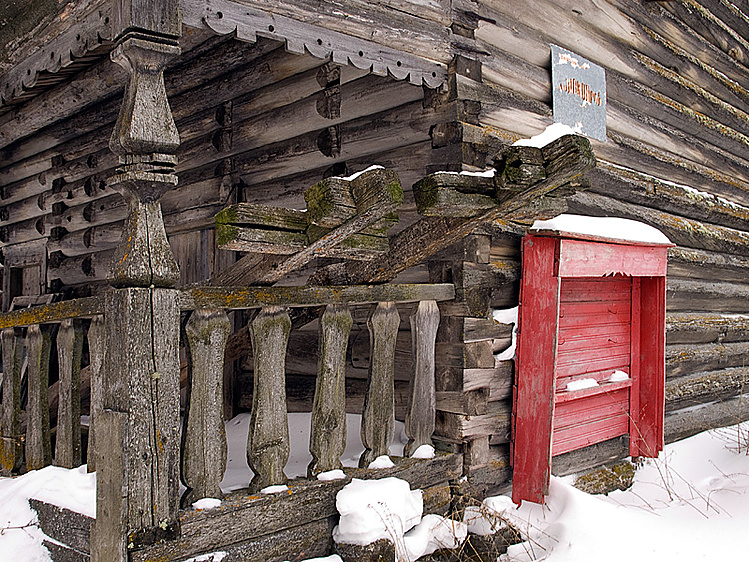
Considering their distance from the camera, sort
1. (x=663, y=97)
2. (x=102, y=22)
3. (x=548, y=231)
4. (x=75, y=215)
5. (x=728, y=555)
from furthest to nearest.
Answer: (x=75, y=215) < (x=663, y=97) < (x=548, y=231) < (x=728, y=555) < (x=102, y=22)

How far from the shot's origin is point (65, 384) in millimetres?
3707

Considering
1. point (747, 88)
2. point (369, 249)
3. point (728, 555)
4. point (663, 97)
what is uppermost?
point (747, 88)

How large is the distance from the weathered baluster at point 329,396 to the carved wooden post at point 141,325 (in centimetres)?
81

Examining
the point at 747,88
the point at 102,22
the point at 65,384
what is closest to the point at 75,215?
the point at 65,384

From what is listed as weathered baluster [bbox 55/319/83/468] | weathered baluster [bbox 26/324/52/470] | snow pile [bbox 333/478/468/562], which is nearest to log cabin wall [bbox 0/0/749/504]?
snow pile [bbox 333/478/468/562]

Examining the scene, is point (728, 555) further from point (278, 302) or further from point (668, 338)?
point (278, 302)

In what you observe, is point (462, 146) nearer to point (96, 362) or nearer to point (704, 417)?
point (96, 362)

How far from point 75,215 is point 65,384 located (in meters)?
4.64

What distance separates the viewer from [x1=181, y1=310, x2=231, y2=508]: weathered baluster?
3.13 metres

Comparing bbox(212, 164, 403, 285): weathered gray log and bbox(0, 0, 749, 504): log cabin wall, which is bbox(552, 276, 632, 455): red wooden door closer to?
bbox(0, 0, 749, 504): log cabin wall

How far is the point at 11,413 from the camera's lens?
4.18 meters

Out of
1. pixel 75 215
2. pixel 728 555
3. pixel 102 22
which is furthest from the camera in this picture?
pixel 75 215

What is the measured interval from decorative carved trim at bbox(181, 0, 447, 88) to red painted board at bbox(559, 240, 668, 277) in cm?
142

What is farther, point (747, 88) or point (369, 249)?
point (747, 88)
